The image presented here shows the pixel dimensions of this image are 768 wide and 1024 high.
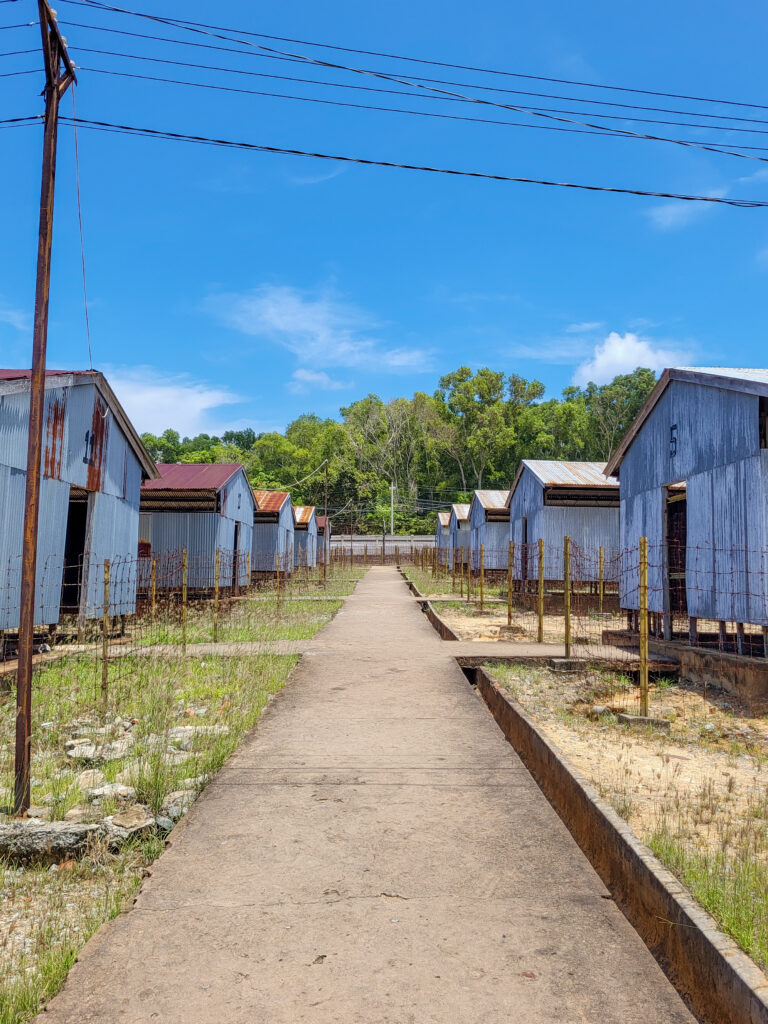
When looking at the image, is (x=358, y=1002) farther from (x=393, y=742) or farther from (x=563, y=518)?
(x=563, y=518)

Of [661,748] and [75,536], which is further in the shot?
[75,536]

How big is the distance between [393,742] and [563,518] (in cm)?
1699

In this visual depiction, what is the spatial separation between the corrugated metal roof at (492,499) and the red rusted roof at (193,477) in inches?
485

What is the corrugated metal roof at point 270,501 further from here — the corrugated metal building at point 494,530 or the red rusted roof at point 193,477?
the corrugated metal building at point 494,530

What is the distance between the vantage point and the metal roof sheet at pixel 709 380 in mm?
10031

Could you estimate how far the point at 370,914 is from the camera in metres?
3.51

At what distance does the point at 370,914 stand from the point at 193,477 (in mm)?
19573

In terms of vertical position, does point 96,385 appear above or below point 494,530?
above

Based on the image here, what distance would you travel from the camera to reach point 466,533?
43.3 meters

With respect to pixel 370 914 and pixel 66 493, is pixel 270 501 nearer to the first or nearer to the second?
pixel 66 493

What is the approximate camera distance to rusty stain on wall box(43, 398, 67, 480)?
1170 cm

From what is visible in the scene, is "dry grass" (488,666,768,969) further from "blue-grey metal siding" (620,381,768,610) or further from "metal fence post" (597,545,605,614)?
"metal fence post" (597,545,605,614)

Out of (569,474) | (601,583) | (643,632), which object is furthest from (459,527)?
(643,632)

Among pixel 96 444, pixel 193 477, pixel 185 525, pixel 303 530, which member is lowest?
pixel 185 525
